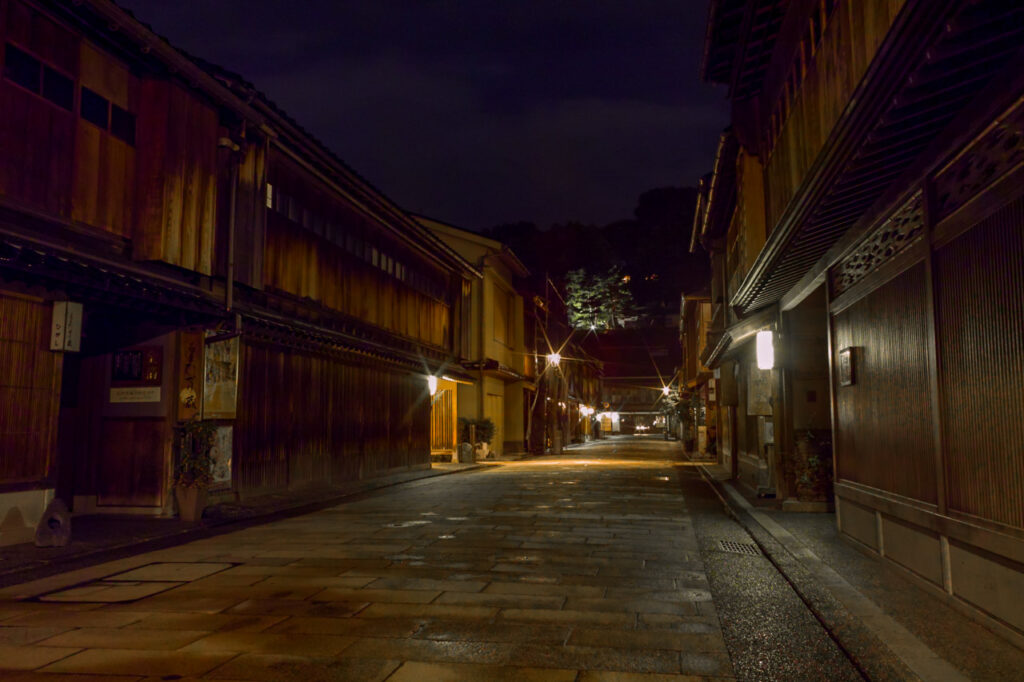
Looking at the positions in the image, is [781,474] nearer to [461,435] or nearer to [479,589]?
[479,589]

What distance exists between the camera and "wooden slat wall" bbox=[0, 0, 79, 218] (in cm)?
1028

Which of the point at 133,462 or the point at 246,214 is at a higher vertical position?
the point at 246,214

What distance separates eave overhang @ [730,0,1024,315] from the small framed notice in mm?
1616

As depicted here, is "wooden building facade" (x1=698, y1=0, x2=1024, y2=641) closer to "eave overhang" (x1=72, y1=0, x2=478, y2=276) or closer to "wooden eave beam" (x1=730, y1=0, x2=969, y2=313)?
"wooden eave beam" (x1=730, y1=0, x2=969, y2=313)

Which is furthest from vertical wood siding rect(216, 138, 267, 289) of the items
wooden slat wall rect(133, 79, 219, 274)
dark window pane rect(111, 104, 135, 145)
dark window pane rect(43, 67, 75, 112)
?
dark window pane rect(43, 67, 75, 112)

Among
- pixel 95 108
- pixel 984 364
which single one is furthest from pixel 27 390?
pixel 984 364

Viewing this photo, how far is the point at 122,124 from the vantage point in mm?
12773

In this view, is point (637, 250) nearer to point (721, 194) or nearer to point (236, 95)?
point (721, 194)

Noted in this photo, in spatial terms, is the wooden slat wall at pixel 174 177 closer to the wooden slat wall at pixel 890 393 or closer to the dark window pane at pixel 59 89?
the dark window pane at pixel 59 89

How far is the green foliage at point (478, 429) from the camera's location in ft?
104

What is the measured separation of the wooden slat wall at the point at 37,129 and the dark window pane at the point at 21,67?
118 mm

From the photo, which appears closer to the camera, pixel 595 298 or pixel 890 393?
pixel 890 393

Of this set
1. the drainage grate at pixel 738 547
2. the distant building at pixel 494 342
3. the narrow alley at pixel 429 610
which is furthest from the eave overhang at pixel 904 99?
the distant building at pixel 494 342

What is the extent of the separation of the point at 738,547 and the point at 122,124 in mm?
12522
